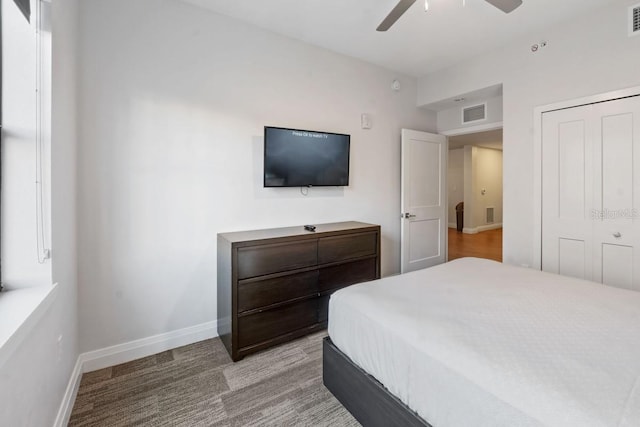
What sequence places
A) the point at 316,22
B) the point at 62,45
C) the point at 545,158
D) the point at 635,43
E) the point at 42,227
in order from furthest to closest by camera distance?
1. the point at 545,158
2. the point at 316,22
3. the point at 635,43
4. the point at 62,45
5. the point at 42,227

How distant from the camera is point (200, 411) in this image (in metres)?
1.77

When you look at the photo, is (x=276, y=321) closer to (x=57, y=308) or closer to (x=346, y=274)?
(x=346, y=274)

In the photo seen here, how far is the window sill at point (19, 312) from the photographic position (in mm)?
970

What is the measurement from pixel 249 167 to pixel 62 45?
1451 millimetres

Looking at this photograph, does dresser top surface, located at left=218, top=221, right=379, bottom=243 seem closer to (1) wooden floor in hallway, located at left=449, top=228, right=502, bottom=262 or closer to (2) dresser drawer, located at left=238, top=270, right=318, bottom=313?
(2) dresser drawer, located at left=238, top=270, right=318, bottom=313

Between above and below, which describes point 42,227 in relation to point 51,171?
below

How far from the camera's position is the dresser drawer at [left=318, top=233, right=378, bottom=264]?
2.75 metres

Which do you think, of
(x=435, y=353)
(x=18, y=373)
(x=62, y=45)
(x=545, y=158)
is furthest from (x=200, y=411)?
(x=545, y=158)

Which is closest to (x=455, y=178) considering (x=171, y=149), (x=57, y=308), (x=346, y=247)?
(x=346, y=247)

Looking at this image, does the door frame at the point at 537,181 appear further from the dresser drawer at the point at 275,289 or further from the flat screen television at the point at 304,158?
the dresser drawer at the point at 275,289

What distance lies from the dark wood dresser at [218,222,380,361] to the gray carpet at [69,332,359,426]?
0.18m

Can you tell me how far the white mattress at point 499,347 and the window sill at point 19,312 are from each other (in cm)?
136

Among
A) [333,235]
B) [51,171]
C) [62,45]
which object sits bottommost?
[333,235]

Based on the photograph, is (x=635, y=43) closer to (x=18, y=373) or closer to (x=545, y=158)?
(x=545, y=158)
